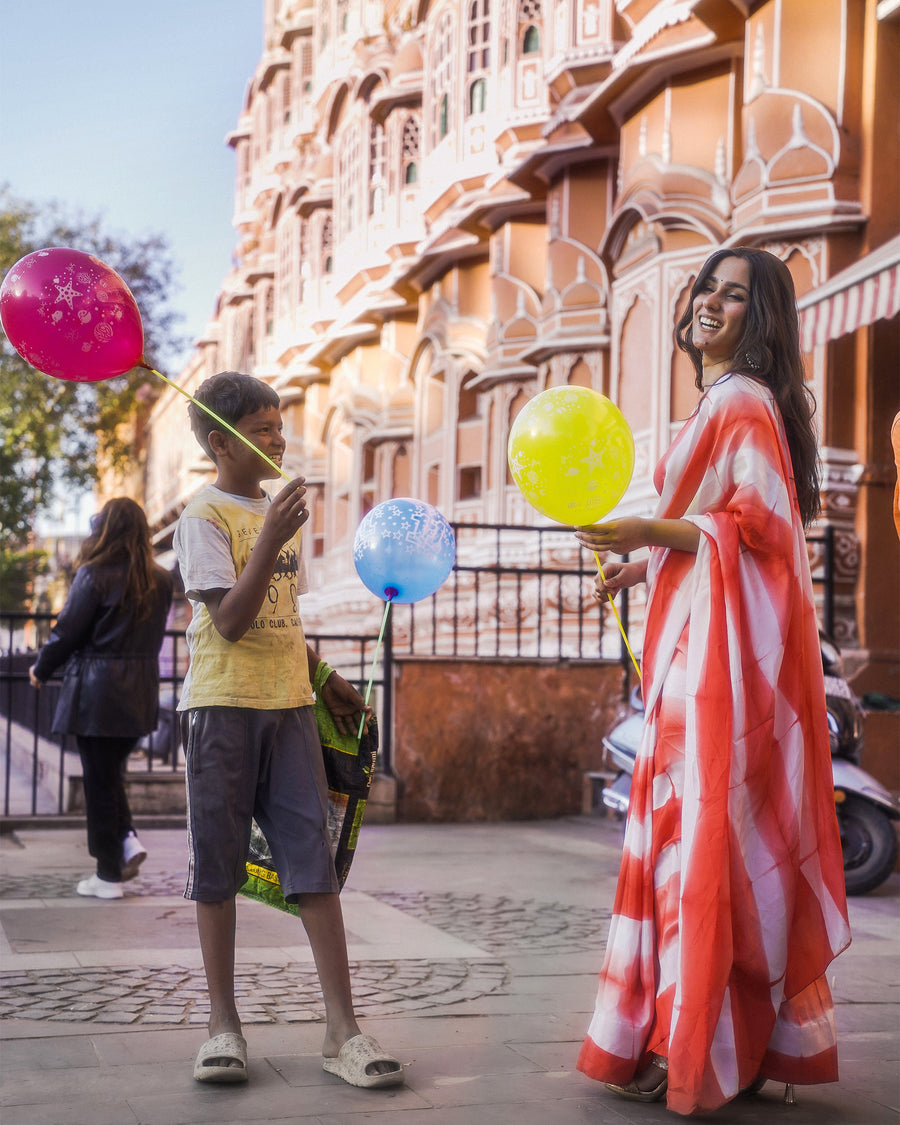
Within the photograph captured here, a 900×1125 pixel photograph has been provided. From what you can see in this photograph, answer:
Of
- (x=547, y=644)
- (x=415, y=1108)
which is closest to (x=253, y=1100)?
(x=415, y=1108)

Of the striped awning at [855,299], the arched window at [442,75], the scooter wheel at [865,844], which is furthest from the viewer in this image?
the arched window at [442,75]

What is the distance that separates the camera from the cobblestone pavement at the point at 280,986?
4.12 meters

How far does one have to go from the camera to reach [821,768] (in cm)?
342

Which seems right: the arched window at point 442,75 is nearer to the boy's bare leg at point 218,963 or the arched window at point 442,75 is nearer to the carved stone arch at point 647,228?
the carved stone arch at point 647,228

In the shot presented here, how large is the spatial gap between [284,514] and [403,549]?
1070mm

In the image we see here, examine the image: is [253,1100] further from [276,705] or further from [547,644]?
[547,644]

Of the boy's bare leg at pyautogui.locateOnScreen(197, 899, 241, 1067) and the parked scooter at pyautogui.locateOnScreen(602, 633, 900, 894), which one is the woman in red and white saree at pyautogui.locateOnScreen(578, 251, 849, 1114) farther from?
the parked scooter at pyautogui.locateOnScreen(602, 633, 900, 894)

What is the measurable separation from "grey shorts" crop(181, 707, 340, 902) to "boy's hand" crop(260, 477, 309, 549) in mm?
487

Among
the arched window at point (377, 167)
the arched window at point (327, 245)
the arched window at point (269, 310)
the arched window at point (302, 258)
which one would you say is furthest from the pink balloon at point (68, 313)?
the arched window at point (269, 310)

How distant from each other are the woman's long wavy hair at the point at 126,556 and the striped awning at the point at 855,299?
424cm

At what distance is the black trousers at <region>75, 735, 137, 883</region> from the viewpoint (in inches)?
255

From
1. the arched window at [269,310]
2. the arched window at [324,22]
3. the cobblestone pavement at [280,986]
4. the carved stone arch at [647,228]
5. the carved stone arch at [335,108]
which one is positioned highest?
the arched window at [324,22]

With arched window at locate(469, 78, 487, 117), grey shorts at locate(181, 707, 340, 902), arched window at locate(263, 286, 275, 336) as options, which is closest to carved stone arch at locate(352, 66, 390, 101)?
arched window at locate(469, 78, 487, 117)

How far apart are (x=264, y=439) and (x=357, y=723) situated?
2.79 feet
